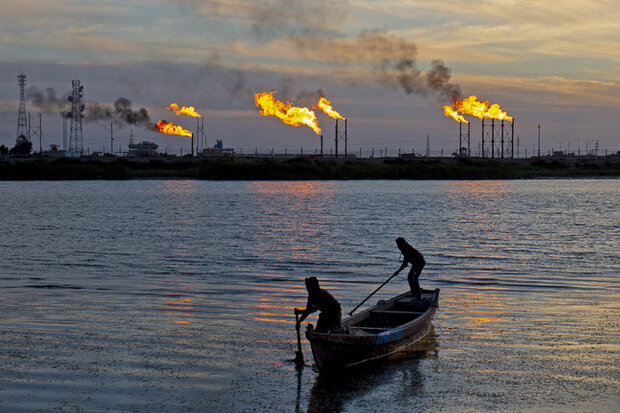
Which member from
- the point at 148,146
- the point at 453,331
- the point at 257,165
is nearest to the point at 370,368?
the point at 453,331

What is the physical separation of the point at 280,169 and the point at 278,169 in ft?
1.43

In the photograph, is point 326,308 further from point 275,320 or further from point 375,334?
point 275,320

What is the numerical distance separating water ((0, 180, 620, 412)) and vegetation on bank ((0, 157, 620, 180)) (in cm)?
10081

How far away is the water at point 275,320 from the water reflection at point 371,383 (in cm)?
6

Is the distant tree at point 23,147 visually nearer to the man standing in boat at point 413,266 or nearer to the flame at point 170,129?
the flame at point 170,129

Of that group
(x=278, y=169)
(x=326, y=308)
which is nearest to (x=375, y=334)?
(x=326, y=308)

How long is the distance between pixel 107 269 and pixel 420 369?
19354 mm

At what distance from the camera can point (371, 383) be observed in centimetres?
1605

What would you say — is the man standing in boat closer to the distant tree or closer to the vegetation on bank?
the vegetation on bank

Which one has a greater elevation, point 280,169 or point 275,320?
point 280,169

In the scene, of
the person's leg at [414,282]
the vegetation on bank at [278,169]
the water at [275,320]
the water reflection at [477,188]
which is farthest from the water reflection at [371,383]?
the vegetation on bank at [278,169]

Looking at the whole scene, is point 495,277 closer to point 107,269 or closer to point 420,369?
point 420,369

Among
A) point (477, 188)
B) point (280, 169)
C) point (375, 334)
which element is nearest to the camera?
point (375, 334)

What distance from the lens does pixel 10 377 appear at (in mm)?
15836
